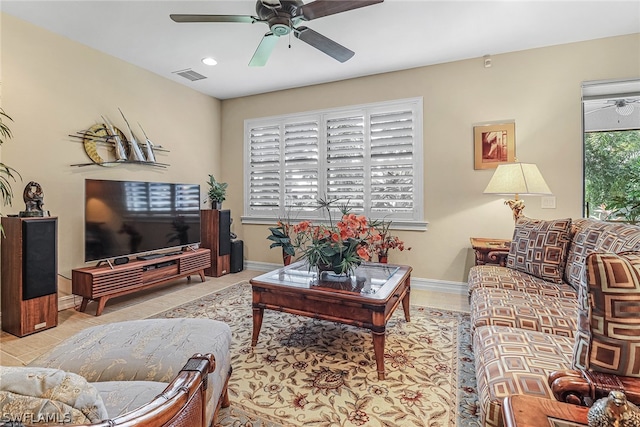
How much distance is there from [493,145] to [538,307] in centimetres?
233

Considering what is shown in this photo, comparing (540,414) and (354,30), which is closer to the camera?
(540,414)

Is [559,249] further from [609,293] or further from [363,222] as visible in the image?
[609,293]

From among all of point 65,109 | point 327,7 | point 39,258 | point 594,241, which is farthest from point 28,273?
point 594,241

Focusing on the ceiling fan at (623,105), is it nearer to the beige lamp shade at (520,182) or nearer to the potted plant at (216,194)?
the beige lamp shade at (520,182)

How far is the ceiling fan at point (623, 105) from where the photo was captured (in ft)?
10.9

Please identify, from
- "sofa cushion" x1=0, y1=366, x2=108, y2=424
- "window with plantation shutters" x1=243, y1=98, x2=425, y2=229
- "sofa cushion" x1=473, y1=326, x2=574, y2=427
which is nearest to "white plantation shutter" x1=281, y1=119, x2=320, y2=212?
"window with plantation shutters" x1=243, y1=98, x2=425, y2=229

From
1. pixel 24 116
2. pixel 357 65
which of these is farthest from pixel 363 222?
pixel 24 116

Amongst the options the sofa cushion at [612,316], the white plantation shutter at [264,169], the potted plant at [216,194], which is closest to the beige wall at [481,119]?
the white plantation shutter at [264,169]

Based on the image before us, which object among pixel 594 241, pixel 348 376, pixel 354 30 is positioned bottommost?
pixel 348 376

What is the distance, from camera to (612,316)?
947 mm

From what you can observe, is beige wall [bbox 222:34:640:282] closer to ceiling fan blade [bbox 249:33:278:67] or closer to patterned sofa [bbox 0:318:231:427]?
ceiling fan blade [bbox 249:33:278:67]

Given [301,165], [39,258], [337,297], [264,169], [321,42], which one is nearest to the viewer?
[337,297]

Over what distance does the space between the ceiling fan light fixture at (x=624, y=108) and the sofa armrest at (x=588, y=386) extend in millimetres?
3696

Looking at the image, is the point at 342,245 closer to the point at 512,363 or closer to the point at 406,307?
the point at 406,307
